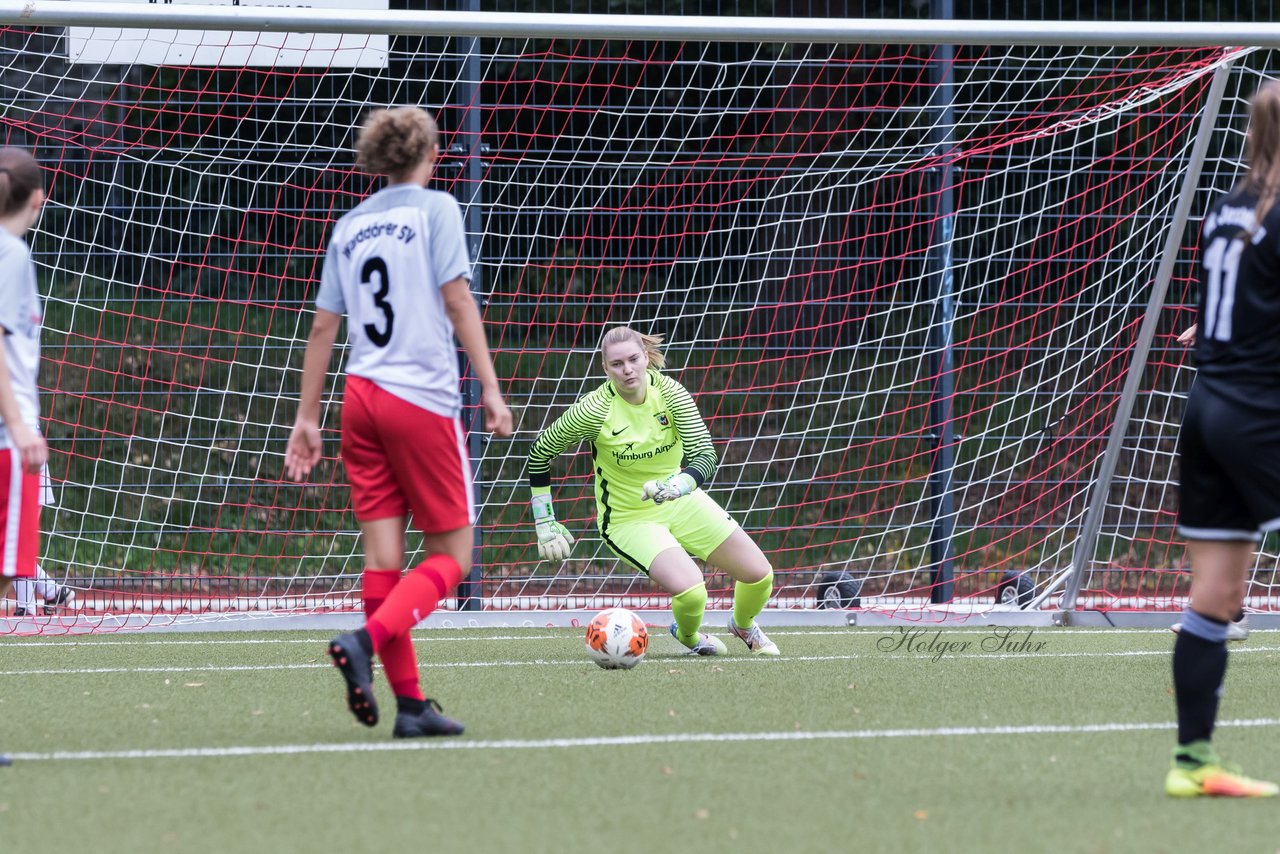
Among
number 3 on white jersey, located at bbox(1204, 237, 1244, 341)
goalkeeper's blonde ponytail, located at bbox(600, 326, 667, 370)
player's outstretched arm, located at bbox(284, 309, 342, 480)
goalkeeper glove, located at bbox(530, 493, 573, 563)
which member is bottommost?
goalkeeper glove, located at bbox(530, 493, 573, 563)

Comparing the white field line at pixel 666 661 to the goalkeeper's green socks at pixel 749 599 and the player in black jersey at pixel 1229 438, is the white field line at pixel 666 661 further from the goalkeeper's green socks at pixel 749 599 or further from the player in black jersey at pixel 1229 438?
the player in black jersey at pixel 1229 438

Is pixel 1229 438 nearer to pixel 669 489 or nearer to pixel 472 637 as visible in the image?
pixel 669 489

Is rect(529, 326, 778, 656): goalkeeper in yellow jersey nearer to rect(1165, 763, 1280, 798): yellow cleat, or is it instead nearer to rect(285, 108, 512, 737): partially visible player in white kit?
rect(285, 108, 512, 737): partially visible player in white kit

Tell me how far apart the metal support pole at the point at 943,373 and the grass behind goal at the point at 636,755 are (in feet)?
7.52

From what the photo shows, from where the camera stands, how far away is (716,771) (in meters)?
4.18

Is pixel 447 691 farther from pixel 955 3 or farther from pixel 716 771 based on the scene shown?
pixel 955 3

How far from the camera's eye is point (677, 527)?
7363 millimetres

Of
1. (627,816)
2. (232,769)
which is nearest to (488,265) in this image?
(232,769)

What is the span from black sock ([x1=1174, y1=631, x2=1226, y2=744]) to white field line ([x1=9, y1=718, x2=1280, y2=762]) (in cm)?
100

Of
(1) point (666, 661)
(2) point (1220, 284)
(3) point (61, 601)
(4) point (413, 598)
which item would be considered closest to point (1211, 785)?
(2) point (1220, 284)

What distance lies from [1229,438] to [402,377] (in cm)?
220

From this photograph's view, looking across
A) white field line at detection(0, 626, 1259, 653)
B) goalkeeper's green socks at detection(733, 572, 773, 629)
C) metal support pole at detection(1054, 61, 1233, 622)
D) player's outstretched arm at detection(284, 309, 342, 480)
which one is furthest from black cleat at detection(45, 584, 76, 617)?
metal support pole at detection(1054, 61, 1233, 622)

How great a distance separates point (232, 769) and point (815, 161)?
6.91 meters

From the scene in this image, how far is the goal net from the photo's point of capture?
9219mm
